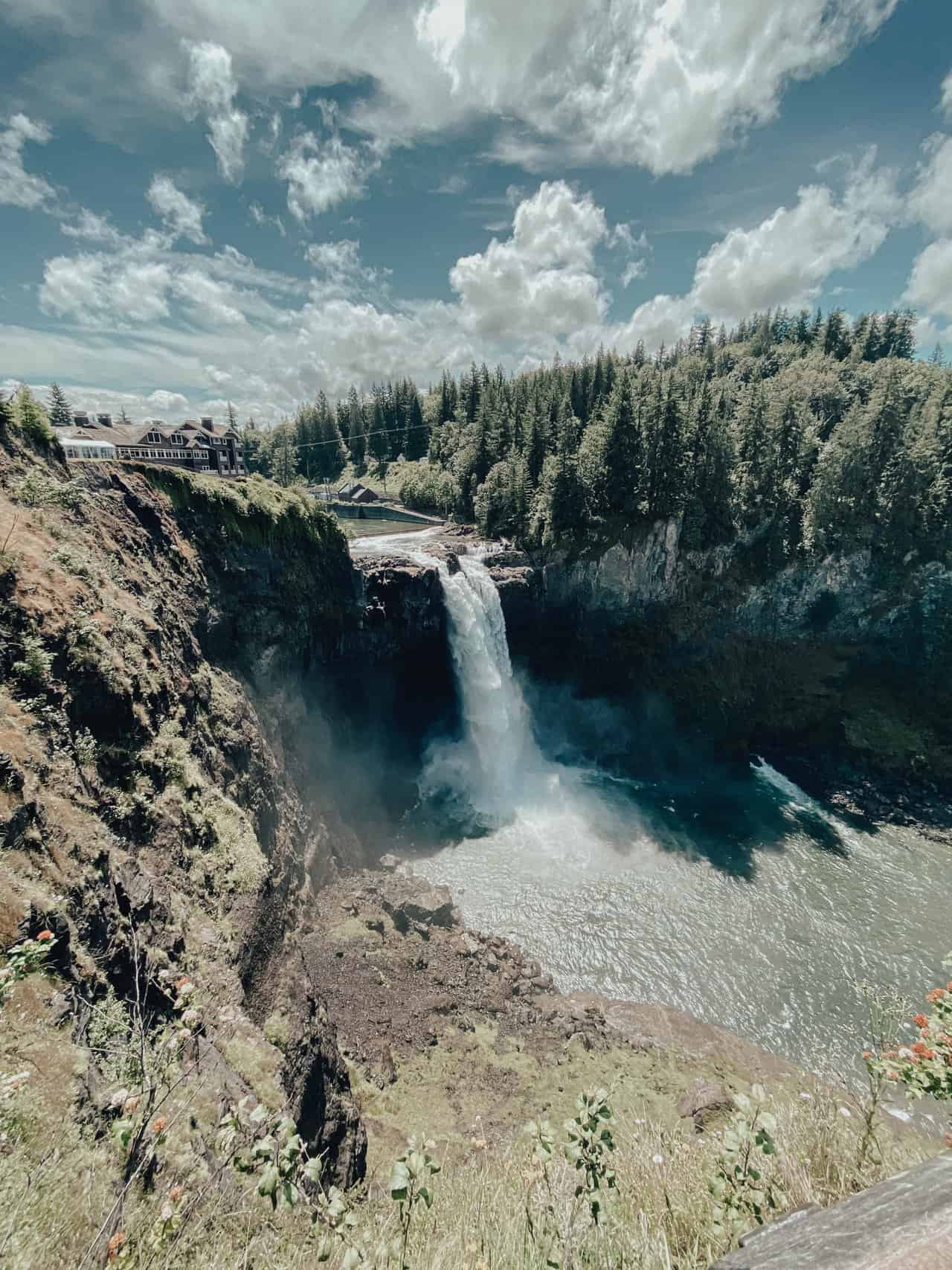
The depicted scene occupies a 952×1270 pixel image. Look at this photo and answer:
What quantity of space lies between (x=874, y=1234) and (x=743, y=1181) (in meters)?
2.02

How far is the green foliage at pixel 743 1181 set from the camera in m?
4.07

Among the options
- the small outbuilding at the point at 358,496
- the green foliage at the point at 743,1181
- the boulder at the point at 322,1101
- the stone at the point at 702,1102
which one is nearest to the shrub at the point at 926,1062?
the green foliage at the point at 743,1181

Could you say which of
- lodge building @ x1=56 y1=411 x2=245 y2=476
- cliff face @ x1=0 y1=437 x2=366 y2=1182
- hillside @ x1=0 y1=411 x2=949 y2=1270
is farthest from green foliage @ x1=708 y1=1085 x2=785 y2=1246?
lodge building @ x1=56 y1=411 x2=245 y2=476

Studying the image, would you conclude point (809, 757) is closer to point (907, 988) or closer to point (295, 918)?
point (907, 988)

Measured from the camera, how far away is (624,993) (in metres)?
21.6

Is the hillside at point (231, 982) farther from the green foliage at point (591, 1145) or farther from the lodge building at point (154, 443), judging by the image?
the lodge building at point (154, 443)

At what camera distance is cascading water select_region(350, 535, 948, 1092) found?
21797 mm

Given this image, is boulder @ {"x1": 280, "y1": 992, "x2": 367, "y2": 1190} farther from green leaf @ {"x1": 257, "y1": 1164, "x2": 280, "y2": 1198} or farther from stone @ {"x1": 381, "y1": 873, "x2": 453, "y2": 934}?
green leaf @ {"x1": 257, "y1": 1164, "x2": 280, "y2": 1198}

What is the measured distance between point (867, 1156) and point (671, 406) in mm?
43105

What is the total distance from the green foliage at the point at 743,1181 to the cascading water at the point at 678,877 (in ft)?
66.3

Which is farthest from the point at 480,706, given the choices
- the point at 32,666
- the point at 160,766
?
the point at 32,666

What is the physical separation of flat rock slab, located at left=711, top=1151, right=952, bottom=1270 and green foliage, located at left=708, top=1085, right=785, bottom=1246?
0.47 m

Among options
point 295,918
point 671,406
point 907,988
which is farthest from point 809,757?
point 295,918

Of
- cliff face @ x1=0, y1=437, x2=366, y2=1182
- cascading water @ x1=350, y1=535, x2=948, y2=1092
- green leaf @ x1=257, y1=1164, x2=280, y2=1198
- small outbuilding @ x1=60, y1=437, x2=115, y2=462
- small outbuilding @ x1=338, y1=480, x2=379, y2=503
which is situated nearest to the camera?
green leaf @ x1=257, y1=1164, x2=280, y2=1198
